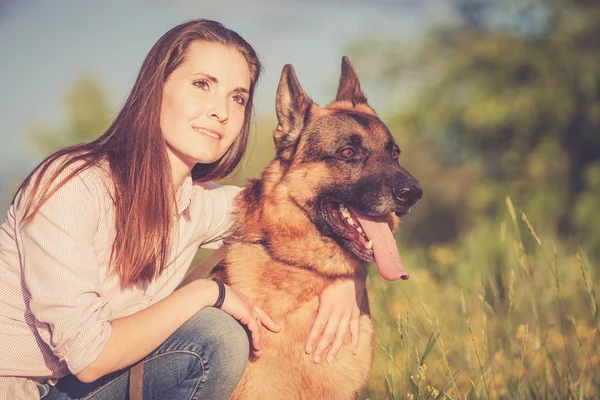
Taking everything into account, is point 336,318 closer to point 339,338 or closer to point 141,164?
point 339,338

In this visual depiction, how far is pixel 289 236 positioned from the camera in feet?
8.34

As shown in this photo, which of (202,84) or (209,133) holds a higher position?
(202,84)

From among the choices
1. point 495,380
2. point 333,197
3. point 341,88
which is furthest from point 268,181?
point 495,380

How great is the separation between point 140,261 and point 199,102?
0.65 metres

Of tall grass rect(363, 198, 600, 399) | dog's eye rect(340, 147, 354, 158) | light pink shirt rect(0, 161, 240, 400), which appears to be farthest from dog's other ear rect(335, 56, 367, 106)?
light pink shirt rect(0, 161, 240, 400)

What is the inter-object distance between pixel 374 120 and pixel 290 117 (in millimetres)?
424

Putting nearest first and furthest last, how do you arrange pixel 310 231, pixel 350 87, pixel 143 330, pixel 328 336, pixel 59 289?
pixel 59 289 → pixel 143 330 → pixel 328 336 → pixel 310 231 → pixel 350 87

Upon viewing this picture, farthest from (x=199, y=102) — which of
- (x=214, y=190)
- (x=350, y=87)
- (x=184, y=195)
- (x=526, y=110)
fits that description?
(x=526, y=110)

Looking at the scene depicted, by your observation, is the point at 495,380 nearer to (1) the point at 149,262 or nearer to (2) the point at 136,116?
(1) the point at 149,262

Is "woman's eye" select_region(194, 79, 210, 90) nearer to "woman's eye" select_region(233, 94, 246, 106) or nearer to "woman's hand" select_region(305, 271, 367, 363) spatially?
"woman's eye" select_region(233, 94, 246, 106)

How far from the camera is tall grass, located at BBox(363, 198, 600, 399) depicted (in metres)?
2.26

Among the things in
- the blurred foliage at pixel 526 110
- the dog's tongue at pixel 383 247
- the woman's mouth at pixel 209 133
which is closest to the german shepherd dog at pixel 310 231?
the dog's tongue at pixel 383 247

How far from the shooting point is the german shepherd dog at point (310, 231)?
2.30m

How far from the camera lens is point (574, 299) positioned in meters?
4.39
